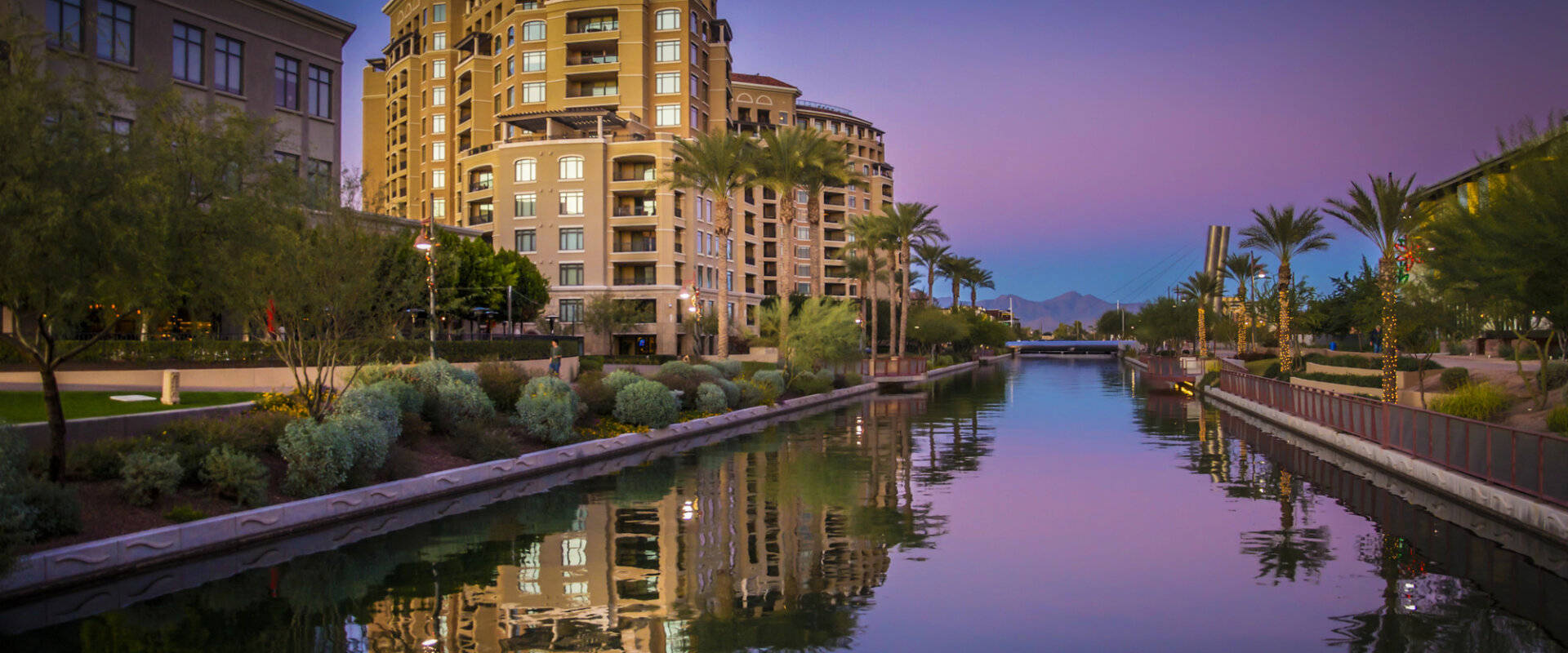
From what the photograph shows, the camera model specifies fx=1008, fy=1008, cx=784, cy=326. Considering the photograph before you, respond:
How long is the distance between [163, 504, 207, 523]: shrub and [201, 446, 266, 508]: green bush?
1019mm

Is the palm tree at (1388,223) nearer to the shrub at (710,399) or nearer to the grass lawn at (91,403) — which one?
the shrub at (710,399)

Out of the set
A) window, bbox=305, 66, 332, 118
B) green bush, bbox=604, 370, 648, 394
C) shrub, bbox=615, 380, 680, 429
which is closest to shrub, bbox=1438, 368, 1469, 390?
shrub, bbox=615, 380, 680, 429

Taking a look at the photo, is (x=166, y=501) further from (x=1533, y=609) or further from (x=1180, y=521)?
(x=1533, y=609)

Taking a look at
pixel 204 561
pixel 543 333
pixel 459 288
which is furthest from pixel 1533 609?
pixel 543 333

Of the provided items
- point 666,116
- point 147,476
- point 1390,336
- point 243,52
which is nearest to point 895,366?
point 666,116

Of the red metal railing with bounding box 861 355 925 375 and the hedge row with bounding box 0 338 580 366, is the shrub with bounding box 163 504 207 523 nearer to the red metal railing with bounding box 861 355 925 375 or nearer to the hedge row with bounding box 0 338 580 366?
the hedge row with bounding box 0 338 580 366

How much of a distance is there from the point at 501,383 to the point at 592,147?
153 feet

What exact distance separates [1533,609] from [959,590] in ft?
19.8

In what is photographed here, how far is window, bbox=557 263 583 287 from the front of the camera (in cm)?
7175

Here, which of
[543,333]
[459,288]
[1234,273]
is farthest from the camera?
[1234,273]

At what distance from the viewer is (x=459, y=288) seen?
162ft

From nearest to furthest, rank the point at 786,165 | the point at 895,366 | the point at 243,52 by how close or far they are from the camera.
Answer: the point at 243,52 < the point at 786,165 < the point at 895,366

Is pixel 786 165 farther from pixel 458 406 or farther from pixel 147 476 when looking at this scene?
pixel 147 476

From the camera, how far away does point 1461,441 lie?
18031 millimetres
